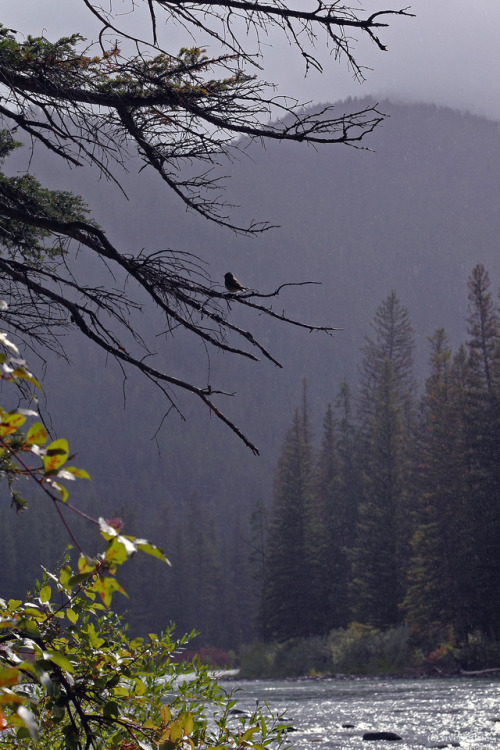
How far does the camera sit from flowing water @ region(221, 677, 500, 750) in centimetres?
1299

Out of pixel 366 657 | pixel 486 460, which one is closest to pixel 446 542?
pixel 486 460

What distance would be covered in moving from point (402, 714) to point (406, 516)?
29.0 metres

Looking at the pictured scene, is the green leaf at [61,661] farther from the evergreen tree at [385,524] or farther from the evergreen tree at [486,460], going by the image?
the evergreen tree at [385,524]

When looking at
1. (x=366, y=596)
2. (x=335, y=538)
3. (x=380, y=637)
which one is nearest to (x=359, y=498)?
(x=335, y=538)

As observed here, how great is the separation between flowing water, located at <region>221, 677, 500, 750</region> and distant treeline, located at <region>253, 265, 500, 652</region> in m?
9.51

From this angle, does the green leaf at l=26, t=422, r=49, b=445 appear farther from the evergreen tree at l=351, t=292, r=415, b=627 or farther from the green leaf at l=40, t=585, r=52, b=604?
the evergreen tree at l=351, t=292, r=415, b=627

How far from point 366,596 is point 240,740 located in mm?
41886

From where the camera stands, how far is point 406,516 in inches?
1775

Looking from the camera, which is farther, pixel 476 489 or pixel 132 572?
pixel 132 572

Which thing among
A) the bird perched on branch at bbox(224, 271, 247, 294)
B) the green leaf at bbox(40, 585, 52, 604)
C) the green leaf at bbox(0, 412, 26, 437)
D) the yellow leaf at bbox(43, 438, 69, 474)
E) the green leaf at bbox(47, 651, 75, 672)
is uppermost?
the bird perched on branch at bbox(224, 271, 247, 294)

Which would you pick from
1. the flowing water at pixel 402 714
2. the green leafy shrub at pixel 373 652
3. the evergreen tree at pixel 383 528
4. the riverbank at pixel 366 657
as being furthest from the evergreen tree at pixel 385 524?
the flowing water at pixel 402 714

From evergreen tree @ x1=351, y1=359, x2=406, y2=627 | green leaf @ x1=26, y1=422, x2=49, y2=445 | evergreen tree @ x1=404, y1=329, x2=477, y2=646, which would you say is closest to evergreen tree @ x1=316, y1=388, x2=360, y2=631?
evergreen tree @ x1=351, y1=359, x2=406, y2=627

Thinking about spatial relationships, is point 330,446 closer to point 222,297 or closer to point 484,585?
point 484,585

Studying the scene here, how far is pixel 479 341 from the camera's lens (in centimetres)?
3894
